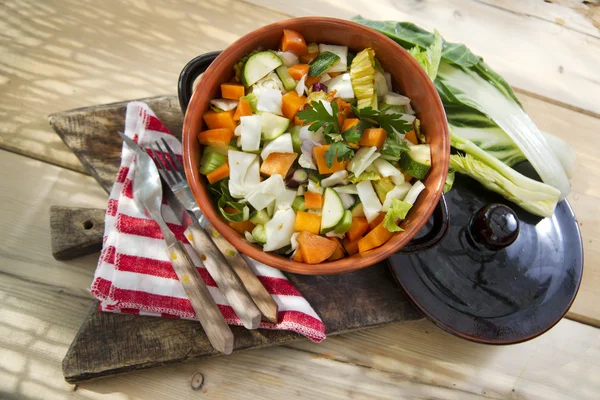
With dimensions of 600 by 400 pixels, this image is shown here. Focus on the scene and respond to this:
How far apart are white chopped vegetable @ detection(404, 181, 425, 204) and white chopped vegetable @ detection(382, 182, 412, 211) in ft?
0.05

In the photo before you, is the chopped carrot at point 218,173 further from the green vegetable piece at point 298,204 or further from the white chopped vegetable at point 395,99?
the white chopped vegetable at point 395,99

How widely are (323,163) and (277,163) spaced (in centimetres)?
16

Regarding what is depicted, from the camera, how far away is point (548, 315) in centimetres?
187

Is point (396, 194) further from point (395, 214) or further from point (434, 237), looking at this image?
point (434, 237)

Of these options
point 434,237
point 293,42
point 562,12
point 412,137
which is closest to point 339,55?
point 293,42

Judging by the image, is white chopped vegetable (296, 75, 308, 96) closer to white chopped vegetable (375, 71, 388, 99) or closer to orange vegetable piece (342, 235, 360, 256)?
white chopped vegetable (375, 71, 388, 99)

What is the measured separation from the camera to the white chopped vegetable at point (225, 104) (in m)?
1.64

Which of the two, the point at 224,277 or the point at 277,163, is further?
the point at 224,277

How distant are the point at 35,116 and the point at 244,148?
3.97 ft

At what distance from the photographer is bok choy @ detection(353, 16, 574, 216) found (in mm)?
1934

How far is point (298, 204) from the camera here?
161 centimetres

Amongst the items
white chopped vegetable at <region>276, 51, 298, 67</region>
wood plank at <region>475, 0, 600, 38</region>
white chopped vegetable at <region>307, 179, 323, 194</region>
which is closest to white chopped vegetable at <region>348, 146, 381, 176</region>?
white chopped vegetable at <region>307, 179, 323, 194</region>

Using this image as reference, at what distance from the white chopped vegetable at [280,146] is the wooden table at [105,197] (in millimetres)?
875

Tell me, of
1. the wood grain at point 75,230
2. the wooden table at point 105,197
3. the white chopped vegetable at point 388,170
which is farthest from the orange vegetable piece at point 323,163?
the wood grain at point 75,230
